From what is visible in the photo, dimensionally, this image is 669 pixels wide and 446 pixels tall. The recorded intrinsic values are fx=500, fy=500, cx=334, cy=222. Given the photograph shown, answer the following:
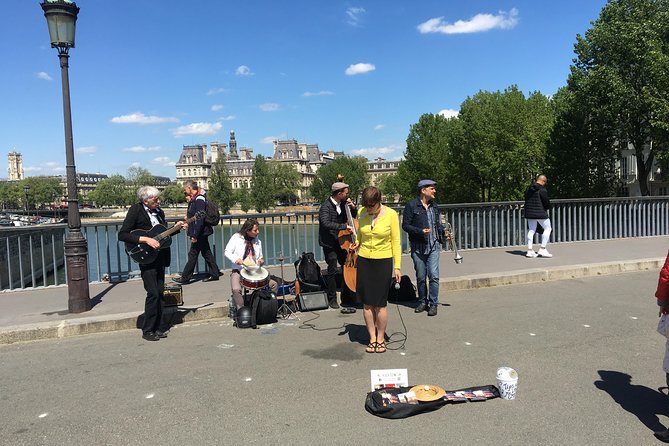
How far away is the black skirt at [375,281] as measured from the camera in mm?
5614

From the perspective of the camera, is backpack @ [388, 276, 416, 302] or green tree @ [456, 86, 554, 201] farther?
green tree @ [456, 86, 554, 201]

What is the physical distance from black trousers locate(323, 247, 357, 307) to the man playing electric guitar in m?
2.51

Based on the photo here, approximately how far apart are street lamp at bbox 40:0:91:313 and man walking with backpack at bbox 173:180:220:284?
86.7 inches

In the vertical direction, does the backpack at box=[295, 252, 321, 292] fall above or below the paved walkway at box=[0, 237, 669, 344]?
above

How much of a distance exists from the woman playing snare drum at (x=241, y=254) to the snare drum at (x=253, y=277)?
0.08 m

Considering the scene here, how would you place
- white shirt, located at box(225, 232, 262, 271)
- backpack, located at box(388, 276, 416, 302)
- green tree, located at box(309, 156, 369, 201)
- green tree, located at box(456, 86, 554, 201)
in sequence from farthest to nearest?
green tree, located at box(309, 156, 369, 201)
green tree, located at box(456, 86, 554, 201)
backpack, located at box(388, 276, 416, 302)
white shirt, located at box(225, 232, 262, 271)

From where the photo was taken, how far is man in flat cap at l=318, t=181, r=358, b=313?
7723mm

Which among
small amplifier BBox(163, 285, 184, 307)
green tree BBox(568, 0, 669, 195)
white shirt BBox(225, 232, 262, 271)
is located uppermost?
green tree BBox(568, 0, 669, 195)

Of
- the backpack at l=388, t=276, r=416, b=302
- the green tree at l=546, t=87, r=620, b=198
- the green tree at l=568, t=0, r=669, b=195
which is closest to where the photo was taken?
the backpack at l=388, t=276, r=416, b=302

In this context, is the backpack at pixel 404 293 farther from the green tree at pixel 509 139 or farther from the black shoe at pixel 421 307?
the green tree at pixel 509 139

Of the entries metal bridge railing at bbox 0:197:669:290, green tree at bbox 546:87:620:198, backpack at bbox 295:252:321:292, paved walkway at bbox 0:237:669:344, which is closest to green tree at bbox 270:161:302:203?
green tree at bbox 546:87:620:198

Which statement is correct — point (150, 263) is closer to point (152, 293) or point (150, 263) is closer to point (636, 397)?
point (152, 293)

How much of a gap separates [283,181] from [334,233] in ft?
367

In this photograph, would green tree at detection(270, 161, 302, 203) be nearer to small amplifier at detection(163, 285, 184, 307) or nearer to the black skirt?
small amplifier at detection(163, 285, 184, 307)
